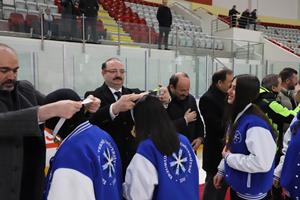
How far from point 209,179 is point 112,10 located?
1164 cm

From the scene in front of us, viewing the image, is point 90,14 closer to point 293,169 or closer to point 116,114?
point 116,114

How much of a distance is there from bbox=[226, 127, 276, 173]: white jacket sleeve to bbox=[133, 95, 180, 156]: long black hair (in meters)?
0.64

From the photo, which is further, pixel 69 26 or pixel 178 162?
pixel 69 26

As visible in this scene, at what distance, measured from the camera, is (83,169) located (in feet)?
4.62

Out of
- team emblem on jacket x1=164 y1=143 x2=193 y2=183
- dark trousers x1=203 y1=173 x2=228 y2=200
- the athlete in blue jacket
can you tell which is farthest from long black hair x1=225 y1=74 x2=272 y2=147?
dark trousers x1=203 y1=173 x2=228 y2=200

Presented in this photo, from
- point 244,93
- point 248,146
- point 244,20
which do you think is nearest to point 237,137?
point 248,146

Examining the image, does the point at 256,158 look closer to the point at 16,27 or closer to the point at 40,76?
the point at 40,76

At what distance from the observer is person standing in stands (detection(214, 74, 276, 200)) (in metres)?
2.21

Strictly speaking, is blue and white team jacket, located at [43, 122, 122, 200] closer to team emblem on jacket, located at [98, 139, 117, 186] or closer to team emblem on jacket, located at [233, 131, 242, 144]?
team emblem on jacket, located at [98, 139, 117, 186]

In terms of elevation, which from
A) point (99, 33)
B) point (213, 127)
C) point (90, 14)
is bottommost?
point (213, 127)

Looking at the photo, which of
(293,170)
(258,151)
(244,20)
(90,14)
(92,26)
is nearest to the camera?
(258,151)

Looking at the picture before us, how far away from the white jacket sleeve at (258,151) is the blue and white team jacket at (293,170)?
0.73ft

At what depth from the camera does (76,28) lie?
7.58m

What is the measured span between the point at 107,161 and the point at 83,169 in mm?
166
